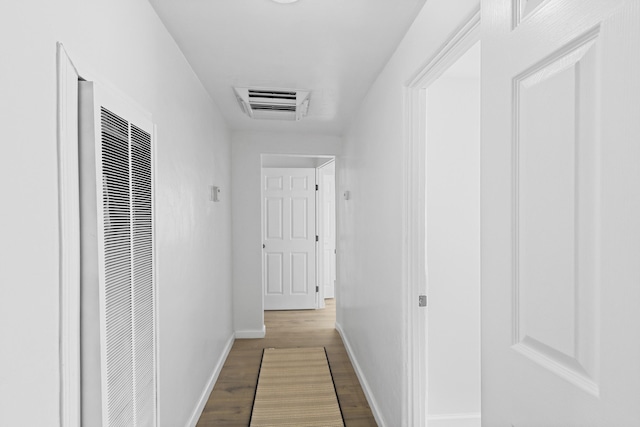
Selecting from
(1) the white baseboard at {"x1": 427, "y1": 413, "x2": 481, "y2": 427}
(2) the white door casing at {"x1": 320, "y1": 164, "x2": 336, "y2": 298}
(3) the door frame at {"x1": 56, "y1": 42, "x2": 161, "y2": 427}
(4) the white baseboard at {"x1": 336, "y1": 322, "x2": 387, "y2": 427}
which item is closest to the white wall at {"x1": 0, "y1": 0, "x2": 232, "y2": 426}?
(3) the door frame at {"x1": 56, "y1": 42, "x2": 161, "y2": 427}

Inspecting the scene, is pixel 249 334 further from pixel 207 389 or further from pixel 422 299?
pixel 422 299

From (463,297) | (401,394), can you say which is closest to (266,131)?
(463,297)

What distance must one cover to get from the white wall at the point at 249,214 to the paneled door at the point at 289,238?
108 cm

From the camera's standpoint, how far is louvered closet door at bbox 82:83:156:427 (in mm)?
1043

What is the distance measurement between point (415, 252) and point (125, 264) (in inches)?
53.5

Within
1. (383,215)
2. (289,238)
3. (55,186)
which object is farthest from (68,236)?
(289,238)

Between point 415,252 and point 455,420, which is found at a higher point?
point 415,252

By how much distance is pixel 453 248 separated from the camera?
2.40 meters

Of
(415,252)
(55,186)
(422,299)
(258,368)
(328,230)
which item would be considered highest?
(55,186)

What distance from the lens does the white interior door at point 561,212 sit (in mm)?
540

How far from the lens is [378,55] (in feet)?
7.11

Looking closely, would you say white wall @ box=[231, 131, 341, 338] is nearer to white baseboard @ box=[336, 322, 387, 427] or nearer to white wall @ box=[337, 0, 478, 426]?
white wall @ box=[337, 0, 478, 426]

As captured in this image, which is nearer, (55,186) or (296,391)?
(55,186)

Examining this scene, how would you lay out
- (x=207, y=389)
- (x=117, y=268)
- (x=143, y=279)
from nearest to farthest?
(x=117, y=268) → (x=143, y=279) → (x=207, y=389)
